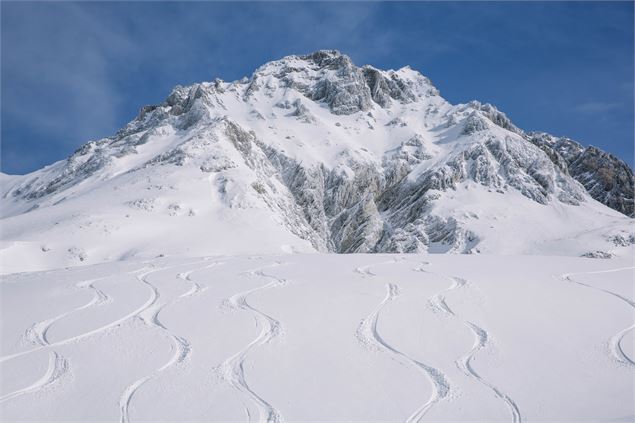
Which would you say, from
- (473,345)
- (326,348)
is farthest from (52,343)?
(473,345)

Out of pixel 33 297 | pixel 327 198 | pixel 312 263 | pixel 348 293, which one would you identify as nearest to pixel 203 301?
pixel 348 293

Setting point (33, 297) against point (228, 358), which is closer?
point (228, 358)

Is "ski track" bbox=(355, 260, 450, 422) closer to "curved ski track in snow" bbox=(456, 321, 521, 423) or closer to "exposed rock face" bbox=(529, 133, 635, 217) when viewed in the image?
"curved ski track in snow" bbox=(456, 321, 521, 423)

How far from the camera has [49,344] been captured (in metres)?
9.43

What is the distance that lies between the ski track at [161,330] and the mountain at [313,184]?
94.8 feet

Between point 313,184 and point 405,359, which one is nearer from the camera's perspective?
point 405,359

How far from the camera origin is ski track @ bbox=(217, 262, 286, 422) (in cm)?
684

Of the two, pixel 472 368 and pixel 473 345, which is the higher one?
pixel 473 345

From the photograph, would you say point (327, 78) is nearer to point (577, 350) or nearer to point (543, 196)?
point (543, 196)

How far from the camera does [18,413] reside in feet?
22.9

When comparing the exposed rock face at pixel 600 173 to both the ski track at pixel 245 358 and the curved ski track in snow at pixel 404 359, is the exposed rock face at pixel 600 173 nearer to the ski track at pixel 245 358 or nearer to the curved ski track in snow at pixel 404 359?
the curved ski track in snow at pixel 404 359

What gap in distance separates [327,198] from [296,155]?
1042 centimetres

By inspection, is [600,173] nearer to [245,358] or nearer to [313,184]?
[313,184]

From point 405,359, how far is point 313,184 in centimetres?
7642
